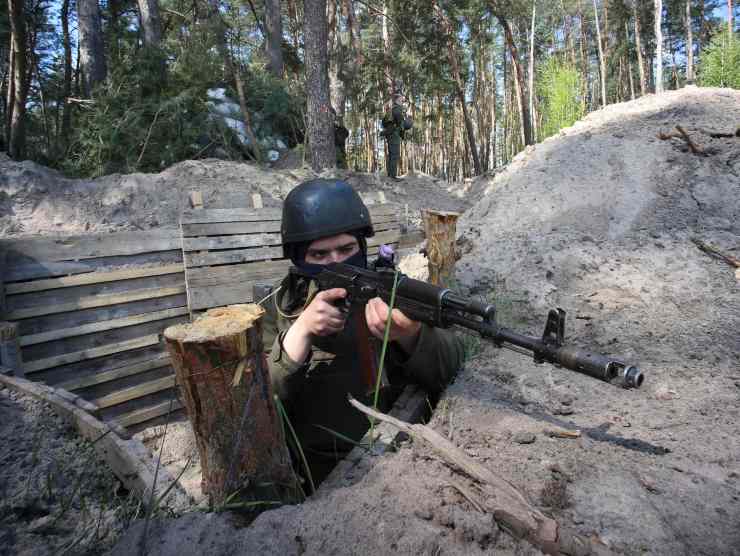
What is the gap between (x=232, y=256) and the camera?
5.98 m

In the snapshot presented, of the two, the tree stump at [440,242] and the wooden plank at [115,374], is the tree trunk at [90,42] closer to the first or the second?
the wooden plank at [115,374]

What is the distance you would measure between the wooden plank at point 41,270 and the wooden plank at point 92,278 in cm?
6

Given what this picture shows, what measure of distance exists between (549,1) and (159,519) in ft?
105

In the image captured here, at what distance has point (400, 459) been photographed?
68.7 inches

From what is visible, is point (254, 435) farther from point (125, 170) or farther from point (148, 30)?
point (148, 30)

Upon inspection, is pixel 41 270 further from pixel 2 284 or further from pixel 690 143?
pixel 690 143

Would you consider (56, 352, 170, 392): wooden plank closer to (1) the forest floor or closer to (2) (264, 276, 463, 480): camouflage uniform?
(1) the forest floor

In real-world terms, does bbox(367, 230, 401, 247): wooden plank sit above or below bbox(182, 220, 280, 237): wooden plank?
below

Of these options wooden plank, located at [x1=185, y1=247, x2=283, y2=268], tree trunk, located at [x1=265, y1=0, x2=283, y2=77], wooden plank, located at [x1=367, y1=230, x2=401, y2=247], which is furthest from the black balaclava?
tree trunk, located at [x1=265, y1=0, x2=283, y2=77]

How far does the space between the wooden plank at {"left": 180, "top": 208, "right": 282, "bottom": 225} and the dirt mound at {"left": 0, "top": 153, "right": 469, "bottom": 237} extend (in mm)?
296

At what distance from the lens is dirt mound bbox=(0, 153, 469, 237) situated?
263 inches

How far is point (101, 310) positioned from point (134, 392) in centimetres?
110

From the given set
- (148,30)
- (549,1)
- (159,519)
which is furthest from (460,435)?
(549,1)

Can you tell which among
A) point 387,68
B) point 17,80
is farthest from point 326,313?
point 387,68
